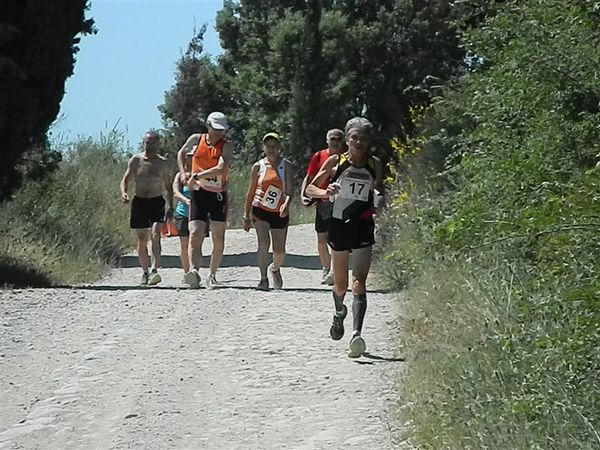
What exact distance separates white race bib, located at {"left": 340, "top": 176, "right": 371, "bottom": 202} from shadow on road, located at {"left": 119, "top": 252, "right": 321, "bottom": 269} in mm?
10223

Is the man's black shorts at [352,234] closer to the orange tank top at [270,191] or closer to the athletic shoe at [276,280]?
the orange tank top at [270,191]

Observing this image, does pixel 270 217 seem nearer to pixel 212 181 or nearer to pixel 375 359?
pixel 212 181

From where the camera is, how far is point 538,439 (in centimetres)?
589

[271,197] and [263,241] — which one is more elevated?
[271,197]

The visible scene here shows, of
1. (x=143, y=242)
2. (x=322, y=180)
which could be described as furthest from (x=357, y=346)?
(x=143, y=242)

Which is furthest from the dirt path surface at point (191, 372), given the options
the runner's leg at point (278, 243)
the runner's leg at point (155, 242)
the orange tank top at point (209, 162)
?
the runner's leg at point (155, 242)

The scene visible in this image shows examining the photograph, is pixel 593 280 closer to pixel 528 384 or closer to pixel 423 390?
pixel 528 384

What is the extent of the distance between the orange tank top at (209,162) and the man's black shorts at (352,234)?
14.5 ft

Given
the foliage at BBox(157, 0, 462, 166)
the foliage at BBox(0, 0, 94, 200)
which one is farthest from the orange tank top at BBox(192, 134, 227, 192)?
the foliage at BBox(157, 0, 462, 166)

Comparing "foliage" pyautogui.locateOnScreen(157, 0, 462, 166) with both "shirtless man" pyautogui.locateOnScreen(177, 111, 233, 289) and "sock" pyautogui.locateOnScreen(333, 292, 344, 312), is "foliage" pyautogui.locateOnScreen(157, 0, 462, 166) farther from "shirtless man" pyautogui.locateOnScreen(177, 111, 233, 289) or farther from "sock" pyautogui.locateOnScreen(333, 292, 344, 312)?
"sock" pyautogui.locateOnScreen(333, 292, 344, 312)

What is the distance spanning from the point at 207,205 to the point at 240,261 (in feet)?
24.4

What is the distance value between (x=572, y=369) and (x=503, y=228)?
130 cm

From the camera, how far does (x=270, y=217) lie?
1481 cm

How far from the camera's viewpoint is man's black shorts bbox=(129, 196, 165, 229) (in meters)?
16.1
